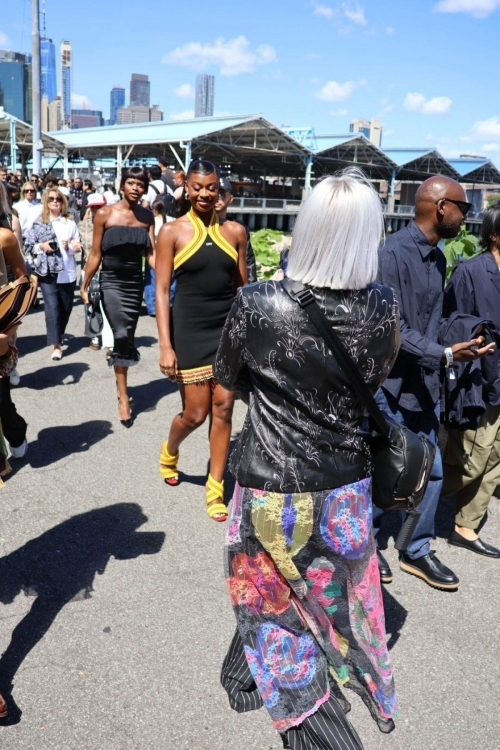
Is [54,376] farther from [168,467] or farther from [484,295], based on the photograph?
[484,295]

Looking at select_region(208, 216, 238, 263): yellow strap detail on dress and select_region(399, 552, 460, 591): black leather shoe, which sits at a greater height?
select_region(208, 216, 238, 263): yellow strap detail on dress

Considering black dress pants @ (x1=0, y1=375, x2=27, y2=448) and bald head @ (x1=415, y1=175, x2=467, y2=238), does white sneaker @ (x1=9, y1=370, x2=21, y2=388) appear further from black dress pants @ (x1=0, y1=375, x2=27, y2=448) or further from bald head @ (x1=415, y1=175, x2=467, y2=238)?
bald head @ (x1=415, y1=175, x2=467, y2=238)

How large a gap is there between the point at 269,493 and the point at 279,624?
49 cm

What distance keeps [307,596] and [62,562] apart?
1907mm

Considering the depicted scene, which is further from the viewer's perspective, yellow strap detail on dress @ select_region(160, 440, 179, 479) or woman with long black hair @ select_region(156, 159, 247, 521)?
yellow strap detail on dress @ select_region(160, 440, 179, 479)

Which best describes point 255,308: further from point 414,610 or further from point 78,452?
point 78,452

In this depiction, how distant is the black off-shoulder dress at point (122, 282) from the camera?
19.6ft

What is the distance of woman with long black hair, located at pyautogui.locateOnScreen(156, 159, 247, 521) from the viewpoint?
409 centimetres

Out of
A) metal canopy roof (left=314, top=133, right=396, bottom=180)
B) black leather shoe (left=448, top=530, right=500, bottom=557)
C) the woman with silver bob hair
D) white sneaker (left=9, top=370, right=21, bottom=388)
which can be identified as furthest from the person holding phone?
metal canopy roof (left=314, top=133, right=396, bottom=180)

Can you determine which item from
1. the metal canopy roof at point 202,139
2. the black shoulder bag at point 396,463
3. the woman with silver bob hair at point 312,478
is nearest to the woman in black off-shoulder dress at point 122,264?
the woman with silver bob hair at point 312,478

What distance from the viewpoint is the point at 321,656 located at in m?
2.35

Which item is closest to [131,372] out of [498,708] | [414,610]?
[414,610]

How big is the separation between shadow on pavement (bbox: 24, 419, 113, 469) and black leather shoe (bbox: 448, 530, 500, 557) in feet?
9.57

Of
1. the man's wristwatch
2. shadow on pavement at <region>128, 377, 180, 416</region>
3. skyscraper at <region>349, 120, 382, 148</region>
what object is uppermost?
skyscraper at <region>349, 120, 382, 148</region>
